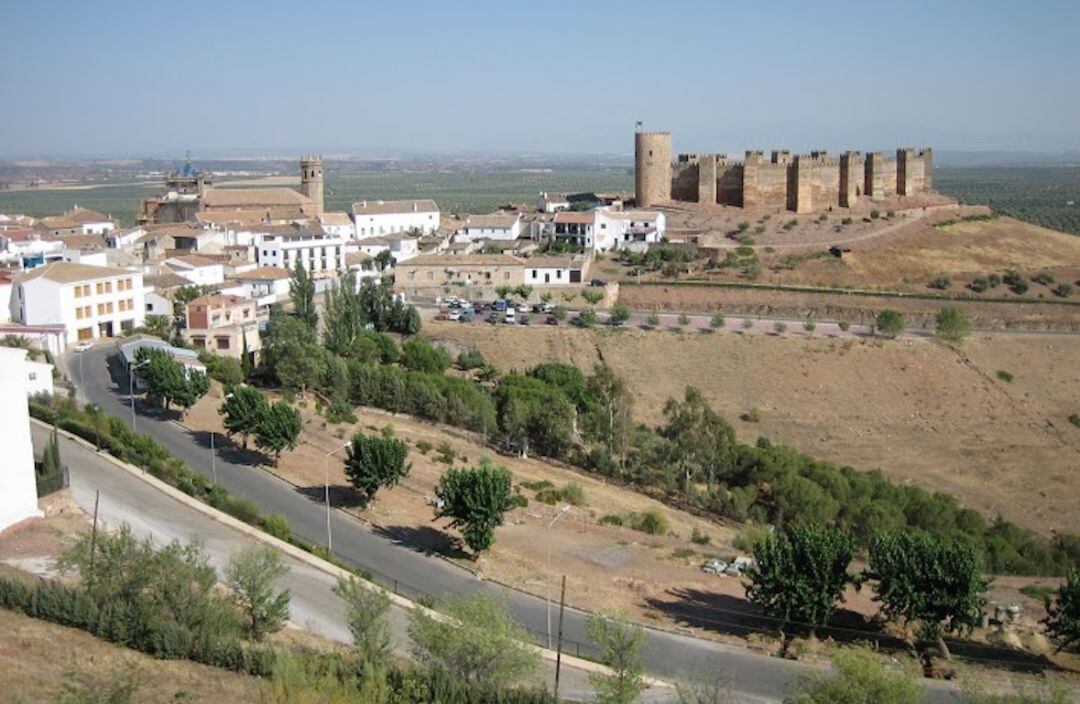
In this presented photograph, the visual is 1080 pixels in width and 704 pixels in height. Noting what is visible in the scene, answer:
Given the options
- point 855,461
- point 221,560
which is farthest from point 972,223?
point 221,560

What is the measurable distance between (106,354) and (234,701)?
931 inches

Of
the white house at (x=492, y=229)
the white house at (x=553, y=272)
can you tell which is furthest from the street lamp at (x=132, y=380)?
the white house at (x=492, y=229)

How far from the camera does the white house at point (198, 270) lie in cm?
4274

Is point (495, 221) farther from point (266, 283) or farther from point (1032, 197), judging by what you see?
point (1032, 197)

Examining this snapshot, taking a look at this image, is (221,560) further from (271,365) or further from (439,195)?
(439,195)

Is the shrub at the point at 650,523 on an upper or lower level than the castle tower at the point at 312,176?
lower

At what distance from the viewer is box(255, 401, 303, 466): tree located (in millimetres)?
24312

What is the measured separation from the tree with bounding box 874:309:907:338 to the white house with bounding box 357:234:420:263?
68.0ft

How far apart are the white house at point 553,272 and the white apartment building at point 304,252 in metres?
9.15

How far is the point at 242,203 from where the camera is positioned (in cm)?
6053

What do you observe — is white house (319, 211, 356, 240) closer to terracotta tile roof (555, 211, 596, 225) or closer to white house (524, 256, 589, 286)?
terracotta tile roof (555, 211, 596, 225)

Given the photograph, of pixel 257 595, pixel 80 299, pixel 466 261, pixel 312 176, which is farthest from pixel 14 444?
pixel 312 176

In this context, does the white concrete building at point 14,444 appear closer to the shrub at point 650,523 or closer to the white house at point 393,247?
the shrub at point 650,523

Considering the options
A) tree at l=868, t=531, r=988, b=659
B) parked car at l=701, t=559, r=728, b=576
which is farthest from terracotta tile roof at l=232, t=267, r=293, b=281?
tree at l=868, t=531, r=988, b=659
